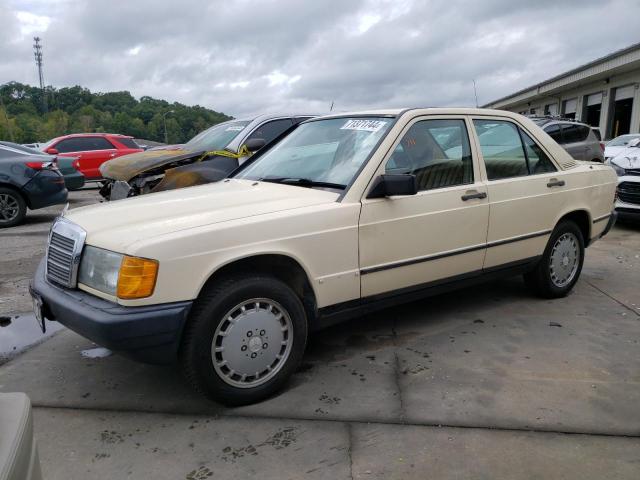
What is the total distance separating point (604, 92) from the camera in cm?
2528

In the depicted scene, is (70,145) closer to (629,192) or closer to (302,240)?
(629,192)

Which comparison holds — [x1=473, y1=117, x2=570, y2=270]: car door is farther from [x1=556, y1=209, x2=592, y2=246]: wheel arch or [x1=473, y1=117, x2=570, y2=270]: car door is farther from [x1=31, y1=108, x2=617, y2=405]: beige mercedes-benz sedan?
[x1=556, y1=209, x2=592, y2=246]: wheel arch

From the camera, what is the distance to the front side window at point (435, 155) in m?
3.57

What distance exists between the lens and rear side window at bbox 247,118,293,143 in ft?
22.7

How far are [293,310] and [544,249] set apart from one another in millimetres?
2547

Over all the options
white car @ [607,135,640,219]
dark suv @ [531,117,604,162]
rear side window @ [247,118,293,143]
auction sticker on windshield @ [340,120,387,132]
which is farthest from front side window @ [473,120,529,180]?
dark suv @ [531,117,604,162]

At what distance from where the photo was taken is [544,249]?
4.49 m

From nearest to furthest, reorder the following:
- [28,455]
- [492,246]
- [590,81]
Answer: [28,455] < [492,246] < [590,81]

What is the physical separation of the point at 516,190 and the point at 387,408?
2131mm

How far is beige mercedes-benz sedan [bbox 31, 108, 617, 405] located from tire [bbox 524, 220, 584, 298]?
4 centimetres

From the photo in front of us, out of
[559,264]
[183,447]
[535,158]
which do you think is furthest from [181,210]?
[559,264]

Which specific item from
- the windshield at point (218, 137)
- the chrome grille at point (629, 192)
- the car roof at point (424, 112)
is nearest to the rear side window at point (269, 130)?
the windshield at point (218, 137)

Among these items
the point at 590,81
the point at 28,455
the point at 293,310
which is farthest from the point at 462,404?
the point at 590,81

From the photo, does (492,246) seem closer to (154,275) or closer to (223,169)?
(154,275)
